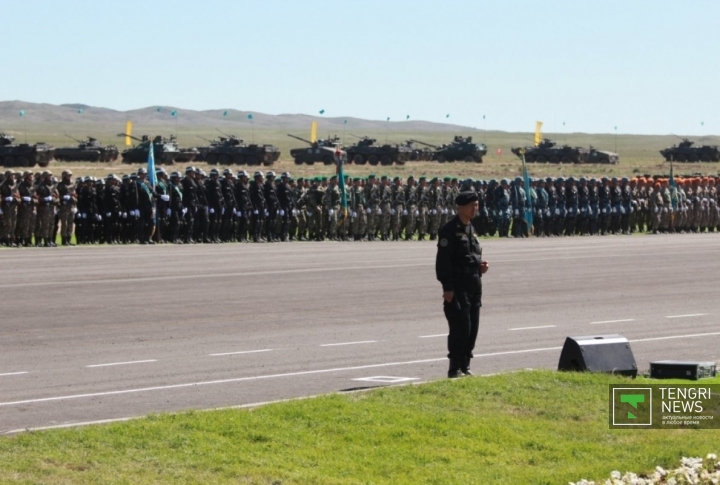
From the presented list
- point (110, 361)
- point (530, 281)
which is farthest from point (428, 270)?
point (110, 361)

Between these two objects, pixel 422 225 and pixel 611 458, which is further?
pixel 422 225

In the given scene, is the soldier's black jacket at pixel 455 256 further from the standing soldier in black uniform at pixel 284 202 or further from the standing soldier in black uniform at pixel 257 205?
the standing soldier in black uniform at pixel 284 202

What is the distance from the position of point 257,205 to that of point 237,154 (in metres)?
54.8

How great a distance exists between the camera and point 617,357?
37.6ft

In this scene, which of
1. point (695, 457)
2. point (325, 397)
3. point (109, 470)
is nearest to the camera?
point (109, 470)

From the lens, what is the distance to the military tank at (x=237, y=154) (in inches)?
3447

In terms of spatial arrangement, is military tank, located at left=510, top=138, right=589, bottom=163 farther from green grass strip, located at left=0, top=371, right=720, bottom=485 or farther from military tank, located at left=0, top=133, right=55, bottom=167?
green grass strip, located at left=0, top=371, right=720, bottom=485

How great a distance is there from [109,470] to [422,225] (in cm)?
2979

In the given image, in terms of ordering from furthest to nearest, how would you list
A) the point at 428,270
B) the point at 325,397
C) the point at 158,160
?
the point at 158,160
the point at 428,270
the point at 325,397

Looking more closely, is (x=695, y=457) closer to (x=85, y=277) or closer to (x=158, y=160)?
(x=85, y=277)

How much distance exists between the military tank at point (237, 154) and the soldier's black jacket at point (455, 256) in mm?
76072

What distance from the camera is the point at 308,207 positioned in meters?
35.2

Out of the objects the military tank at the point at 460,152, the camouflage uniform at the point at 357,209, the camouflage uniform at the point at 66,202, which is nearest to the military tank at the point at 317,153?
the military tank at the point at 460,152

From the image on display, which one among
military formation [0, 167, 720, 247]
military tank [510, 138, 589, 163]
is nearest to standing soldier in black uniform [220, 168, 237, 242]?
military formation [0, 167, 720, 247]
